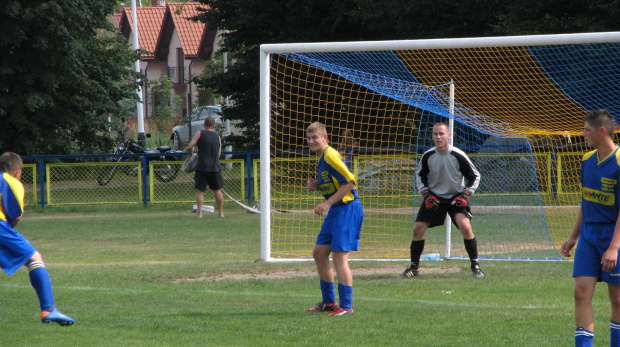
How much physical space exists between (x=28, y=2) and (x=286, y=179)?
10.6m

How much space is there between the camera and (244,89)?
1168 inches

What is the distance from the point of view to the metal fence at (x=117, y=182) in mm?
22656

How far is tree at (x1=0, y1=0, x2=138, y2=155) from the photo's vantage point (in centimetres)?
2578

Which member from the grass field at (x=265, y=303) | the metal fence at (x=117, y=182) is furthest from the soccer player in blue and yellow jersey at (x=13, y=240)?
the metal fence at (x=117, y=182)

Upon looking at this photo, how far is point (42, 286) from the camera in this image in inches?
285

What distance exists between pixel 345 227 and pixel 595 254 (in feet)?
8.70

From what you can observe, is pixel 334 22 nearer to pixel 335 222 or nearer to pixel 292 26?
pixel 292 26

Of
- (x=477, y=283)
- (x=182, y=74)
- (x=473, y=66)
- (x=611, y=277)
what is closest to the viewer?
(x=611, y=277)

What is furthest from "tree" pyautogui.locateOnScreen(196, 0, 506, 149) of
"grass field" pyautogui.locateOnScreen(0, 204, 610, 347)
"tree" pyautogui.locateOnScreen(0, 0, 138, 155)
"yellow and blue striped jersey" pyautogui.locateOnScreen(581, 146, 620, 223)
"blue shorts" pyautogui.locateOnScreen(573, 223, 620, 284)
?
"blue shorts" pyautogui.locateOnScreen(573, 223, 620, 284)

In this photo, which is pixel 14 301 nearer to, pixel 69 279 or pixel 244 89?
pixel 69 279

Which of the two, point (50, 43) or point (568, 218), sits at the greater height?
point (50, 43)

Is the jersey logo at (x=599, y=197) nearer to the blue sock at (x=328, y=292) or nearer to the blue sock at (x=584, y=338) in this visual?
the blue sock at (x=584, y=338)

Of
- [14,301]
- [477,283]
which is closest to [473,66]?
[477,283]

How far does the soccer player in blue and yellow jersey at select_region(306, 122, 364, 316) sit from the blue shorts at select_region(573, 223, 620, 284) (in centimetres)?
247
